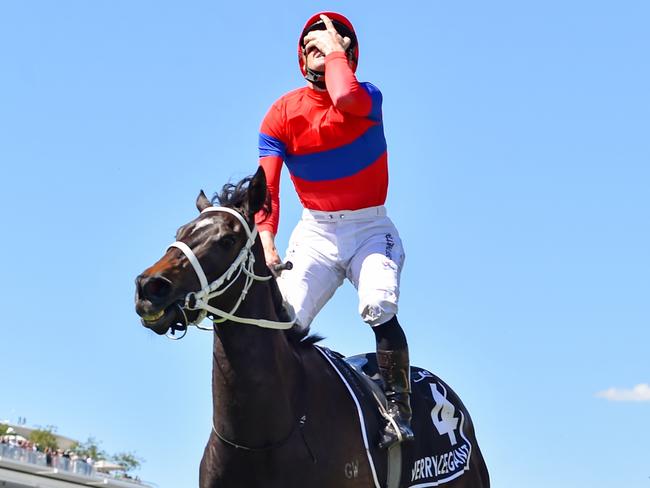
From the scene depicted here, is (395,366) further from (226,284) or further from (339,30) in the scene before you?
(339,30)

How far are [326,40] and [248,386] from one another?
2.90 metres

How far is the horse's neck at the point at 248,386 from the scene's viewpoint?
24.8 ft

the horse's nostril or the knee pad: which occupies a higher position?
the knee pad

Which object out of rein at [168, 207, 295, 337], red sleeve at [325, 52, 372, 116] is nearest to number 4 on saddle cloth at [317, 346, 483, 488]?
rein at [168, 207, 295, 337]

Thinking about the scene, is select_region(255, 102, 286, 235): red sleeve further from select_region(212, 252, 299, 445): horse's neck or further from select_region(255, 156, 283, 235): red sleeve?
select_region(212, 252, 299, 445): horse's neck

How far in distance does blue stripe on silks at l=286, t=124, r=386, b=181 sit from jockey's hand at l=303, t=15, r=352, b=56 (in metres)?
0.67

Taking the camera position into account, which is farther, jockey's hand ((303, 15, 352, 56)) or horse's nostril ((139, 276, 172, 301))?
jockey's hand ((303, 15, 352, 56))

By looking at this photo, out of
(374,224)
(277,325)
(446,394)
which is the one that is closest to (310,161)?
(374,224)

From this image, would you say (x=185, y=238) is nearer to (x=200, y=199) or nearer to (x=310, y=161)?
(x=200, y=199)

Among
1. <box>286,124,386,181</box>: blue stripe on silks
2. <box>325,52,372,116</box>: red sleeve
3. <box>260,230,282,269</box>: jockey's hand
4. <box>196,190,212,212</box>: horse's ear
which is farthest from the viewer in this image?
<box>286,124,386,181</box>: blue stripe on silks

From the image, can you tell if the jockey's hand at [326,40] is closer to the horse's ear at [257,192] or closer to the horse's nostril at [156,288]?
the horse's ear at [257,192]

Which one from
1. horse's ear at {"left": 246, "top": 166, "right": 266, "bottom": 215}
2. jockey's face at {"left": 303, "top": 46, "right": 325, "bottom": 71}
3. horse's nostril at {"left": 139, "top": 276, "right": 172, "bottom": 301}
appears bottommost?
horse's nostril at {"left": 139, "top": 276, "right": 172, "bottom": 301}

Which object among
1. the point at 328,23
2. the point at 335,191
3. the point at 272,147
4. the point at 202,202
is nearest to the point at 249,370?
the point at 202,202

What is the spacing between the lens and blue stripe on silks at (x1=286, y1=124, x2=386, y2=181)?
356 inches
